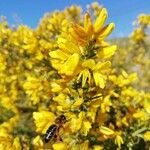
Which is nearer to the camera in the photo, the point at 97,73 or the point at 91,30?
the point at 91,30

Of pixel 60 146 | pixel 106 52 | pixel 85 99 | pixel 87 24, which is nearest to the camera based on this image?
pixel 87 24

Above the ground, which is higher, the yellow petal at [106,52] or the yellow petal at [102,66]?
the yellow petal at [106,52]

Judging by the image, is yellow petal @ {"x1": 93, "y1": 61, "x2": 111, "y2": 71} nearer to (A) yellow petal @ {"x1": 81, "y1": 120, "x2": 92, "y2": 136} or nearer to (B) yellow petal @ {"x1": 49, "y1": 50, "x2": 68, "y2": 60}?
(B) yellow petal @ {"x1": 49, "y1": 50, "x2": 68, "y2": 60}

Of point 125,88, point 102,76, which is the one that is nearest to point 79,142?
point 102,76

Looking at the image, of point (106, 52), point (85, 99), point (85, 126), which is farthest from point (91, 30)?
point (85, 126)

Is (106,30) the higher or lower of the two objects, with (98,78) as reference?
higher

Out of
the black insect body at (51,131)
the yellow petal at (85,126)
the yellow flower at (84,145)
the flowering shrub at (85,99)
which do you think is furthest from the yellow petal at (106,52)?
the yellow flower at (84,145)

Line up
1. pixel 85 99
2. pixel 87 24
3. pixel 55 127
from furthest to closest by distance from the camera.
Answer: pixel 55 127 < pixel 85 99 < pixel 87 24

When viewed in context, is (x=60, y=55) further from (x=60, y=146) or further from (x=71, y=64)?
(x=60, y=146)

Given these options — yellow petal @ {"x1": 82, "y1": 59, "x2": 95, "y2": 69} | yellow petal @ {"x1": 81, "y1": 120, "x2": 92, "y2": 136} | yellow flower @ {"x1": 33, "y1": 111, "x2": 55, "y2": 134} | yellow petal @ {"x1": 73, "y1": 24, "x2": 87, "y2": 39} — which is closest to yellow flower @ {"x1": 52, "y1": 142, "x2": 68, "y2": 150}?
yellow flower @ {"x1": 33, "y1": 111, "x2": 55, "y2": 134}

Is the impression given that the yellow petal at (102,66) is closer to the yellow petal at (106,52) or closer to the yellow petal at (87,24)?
the yellow petal at (106,52)

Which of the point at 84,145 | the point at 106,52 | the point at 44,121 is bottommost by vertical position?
the point at 84,145

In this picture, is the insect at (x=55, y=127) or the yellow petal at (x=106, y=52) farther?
the insect at (x=55, y=127)
